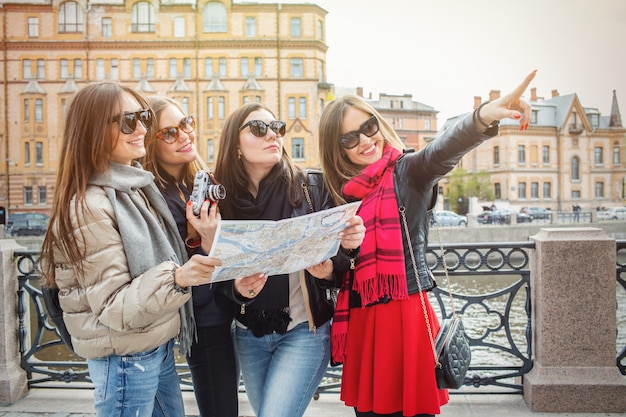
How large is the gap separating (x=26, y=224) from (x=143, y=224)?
102 ft

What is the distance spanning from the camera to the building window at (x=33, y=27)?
109 feet

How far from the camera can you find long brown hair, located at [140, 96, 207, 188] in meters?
2.19

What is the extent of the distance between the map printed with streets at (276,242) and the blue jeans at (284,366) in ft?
1.59

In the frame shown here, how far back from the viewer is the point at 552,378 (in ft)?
10.6

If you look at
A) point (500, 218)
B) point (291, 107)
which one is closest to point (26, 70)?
point (291, 107)

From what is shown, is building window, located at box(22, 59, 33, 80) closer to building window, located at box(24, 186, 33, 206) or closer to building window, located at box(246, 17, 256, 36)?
building window, located at box(24, 186, 33, 206)

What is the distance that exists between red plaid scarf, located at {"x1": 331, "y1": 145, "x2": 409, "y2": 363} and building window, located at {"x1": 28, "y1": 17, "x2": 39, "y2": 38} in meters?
38.7

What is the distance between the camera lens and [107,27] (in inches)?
1325

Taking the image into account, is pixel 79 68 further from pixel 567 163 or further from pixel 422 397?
pixel 567 163

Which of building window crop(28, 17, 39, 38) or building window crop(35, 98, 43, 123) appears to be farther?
building window crop(35, 98, 43, 123)

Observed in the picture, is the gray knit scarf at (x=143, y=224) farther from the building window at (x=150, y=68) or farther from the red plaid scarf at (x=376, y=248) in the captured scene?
the building window at (x=150, y=68)

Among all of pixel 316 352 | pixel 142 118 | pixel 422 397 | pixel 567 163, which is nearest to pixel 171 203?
pixel 142 118

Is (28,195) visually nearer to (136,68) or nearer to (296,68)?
(136,68)

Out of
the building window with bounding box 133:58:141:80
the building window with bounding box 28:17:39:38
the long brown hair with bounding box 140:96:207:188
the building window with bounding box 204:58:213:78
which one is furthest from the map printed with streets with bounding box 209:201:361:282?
the building window with bounding box 28:17:39:38
